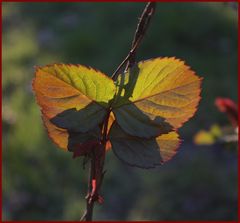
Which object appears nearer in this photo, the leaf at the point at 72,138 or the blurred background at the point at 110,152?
the leaf at the point at 72,138

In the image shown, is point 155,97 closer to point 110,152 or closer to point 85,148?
point 85,148

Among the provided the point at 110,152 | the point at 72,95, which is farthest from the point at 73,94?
the point at 110,152

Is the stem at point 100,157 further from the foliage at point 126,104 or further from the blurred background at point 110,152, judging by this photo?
the blurred background at point 110,152

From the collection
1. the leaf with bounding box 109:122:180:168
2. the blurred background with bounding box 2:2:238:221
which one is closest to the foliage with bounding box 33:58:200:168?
the leaf with bounding box 109:122:180:168

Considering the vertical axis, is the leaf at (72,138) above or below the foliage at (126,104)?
below

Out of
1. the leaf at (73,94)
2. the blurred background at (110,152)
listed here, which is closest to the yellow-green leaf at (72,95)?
the leaf at (73,94)

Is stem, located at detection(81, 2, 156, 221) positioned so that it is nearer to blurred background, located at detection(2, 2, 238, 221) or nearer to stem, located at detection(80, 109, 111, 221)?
stem, located at detection(80, 109, 111, 221)
